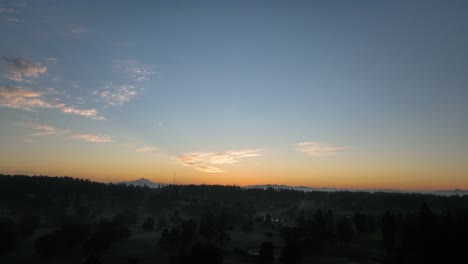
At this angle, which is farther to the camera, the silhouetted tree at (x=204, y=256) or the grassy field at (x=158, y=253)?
the grassy field at (x=158, y=253)

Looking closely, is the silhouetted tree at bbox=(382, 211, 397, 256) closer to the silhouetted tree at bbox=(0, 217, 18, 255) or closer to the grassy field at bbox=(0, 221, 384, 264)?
the grassy field at bbox=(0, 221, 384, 264)

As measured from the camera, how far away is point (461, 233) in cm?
9575

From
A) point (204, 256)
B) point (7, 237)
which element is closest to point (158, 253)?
point (204, 256)

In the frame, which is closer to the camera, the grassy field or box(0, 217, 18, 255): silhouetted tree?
the grassy field

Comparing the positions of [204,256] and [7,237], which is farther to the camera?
[7,237]

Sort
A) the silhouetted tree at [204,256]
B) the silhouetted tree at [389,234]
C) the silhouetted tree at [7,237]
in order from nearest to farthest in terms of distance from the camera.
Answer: the silhouetted tree at [204,256], the silhouetted tree at [7,237], the silhouetted tree at [389,234]

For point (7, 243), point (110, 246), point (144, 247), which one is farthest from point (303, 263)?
point (7, 243)

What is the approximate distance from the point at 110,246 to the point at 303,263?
7343 cm

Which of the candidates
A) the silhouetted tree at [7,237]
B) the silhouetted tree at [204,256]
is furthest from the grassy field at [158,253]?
the silhouetted tree at [204,256]

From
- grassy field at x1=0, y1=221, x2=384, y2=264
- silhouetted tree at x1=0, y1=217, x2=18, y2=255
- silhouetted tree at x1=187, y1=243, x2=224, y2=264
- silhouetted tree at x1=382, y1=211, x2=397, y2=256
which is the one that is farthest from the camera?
silhouetted tree at x1=382, y1=211, x2=397, y2=256

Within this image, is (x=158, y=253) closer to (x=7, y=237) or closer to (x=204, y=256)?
(x=204, y=256)

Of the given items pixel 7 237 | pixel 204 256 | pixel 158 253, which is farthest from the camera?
pixel 7 237

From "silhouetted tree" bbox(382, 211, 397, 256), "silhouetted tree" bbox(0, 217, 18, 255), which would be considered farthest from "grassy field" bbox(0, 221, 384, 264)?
"silhouetted tree" bbox(382, 211, 397, 256)

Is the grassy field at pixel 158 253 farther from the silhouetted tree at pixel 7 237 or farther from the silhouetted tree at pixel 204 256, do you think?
the silhouetted tree at pixel 204 256
